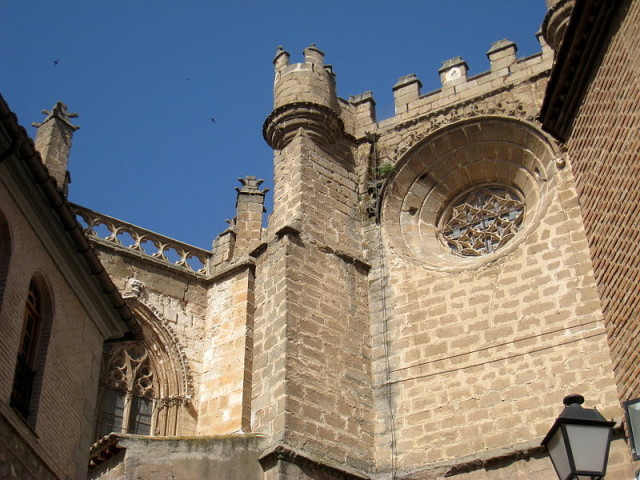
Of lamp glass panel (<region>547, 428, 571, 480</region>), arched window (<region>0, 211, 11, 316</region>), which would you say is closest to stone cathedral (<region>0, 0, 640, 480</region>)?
arched window (<region>0, 211, 11, 316</region>)

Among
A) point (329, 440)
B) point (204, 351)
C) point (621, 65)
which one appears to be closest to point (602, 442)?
point (621, 65)

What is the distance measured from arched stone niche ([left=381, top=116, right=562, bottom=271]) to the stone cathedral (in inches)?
1.1

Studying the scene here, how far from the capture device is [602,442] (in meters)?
4.52

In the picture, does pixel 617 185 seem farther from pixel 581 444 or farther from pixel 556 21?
pixel 556 21

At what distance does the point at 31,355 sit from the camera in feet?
25.0

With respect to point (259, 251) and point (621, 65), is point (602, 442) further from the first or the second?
point (259, 251)

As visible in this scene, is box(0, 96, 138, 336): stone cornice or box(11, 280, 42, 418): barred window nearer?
box(0, 96, 138, 336): stone cornice

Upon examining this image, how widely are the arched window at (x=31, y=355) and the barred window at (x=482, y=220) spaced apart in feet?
19.5

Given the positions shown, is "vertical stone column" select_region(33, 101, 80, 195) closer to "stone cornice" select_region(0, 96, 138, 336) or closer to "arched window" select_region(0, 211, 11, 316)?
"stone cornice" select_region(0, 96, 138, 336)

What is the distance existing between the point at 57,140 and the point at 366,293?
18.6ft

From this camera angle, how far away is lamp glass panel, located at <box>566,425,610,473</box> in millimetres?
4457

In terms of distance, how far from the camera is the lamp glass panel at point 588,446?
4457 mm

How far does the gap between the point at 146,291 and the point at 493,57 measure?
19.4ft

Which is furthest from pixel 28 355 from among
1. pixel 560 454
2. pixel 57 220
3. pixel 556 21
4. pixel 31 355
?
pixel 556 21
